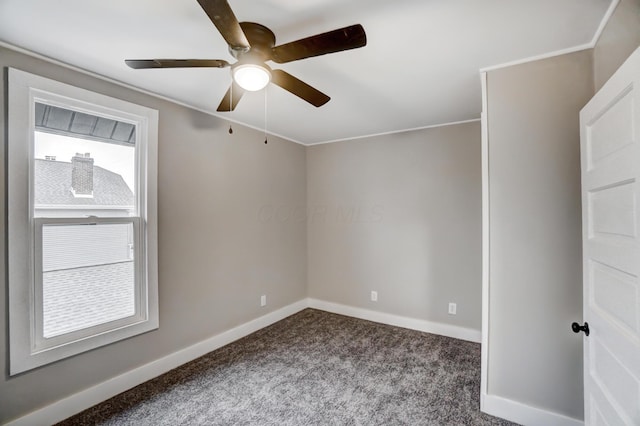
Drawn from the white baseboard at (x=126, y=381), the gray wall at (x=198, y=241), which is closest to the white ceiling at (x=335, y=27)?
the gray wall at (x=198, y=241)

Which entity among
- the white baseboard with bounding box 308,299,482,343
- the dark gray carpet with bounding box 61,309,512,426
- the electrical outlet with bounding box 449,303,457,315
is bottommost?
the dark gray carpet with bounding box 61,309,512,426

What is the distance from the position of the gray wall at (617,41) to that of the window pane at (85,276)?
125 inches

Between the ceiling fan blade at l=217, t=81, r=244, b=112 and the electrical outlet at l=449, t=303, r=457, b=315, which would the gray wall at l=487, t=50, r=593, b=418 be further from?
the ceiling fan blade at l=217, t=81, r=244, b=112

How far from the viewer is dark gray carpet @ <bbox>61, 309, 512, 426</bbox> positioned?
198 cm

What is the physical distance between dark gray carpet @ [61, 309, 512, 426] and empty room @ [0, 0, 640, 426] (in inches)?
0.8

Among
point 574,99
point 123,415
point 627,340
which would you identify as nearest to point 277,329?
point 123,415

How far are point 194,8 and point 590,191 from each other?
2.04m

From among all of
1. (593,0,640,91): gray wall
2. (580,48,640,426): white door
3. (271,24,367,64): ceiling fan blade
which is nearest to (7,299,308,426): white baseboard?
(271,24,367,64): ceiling fan blade

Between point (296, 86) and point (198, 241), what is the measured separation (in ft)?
5.94

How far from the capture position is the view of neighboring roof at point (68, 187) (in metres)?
1.94

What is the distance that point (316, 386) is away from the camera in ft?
7.66

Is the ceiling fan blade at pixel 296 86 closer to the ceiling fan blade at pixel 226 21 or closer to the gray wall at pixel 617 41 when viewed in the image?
the ceiling fan blade at pixel 226 21

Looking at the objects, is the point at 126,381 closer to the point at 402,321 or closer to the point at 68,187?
the point at 68,187

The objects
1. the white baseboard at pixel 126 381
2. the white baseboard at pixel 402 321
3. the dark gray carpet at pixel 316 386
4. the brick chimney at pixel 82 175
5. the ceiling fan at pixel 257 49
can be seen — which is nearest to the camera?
the ceiling fan at pixel 257 49
